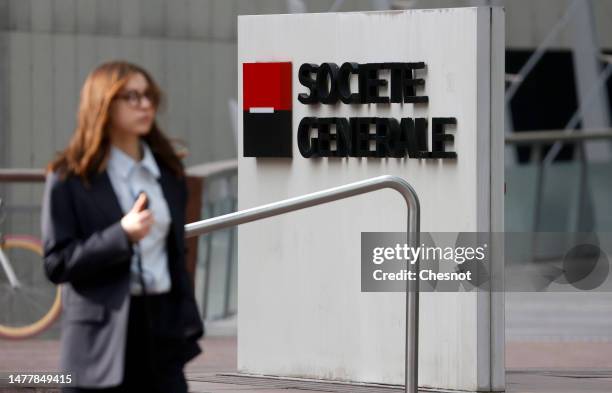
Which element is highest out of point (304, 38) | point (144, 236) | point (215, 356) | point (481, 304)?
point (304, 38)

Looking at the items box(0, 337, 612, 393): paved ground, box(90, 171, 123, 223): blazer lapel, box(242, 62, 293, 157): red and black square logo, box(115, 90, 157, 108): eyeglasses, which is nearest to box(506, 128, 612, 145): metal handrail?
box(0, 337, 612, 393): paved ground

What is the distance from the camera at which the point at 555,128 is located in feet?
59.4

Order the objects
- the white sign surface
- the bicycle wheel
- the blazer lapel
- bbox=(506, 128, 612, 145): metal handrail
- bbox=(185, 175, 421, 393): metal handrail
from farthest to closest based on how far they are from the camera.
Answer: bbox=(506, 128, 612, 145): metal handrail
the bicycle wheel
the white sign surface
bbox=(185, 175, 421, 393): metal handrail
the blazer lapel

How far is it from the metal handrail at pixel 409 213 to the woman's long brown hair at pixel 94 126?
248 centimetres

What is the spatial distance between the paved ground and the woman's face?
346 cm

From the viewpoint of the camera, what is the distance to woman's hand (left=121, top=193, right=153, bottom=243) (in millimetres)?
4754

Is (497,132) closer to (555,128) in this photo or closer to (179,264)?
(179,264)

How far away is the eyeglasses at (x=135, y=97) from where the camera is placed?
4898mm

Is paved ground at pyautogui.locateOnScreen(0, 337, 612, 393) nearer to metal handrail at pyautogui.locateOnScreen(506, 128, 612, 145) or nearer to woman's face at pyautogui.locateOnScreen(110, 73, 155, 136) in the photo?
woman's face at pyautogui.locateOnScreen(110, 73, 155, 136)

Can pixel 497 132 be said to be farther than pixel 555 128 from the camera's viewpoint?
No

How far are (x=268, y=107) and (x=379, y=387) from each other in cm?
164

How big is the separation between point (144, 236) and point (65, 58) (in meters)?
11.2

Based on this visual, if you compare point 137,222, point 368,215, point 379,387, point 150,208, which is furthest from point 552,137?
point 137,222

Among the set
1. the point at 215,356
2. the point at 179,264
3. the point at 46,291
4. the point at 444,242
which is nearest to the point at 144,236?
the point at 179,264
